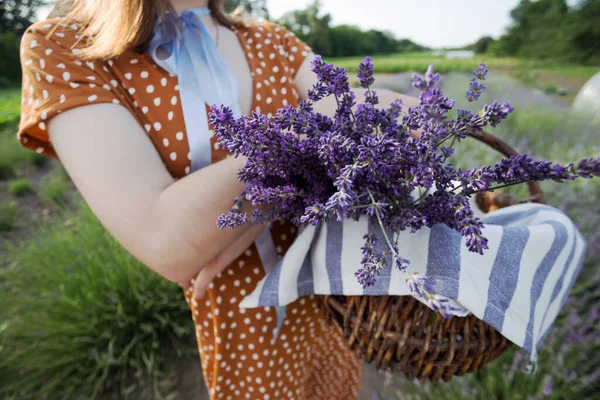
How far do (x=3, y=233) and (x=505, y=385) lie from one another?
3808 millimetres

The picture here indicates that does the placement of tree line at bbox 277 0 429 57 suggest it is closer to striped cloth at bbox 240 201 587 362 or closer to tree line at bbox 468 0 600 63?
striped cloth at bbox 240 201 587 362

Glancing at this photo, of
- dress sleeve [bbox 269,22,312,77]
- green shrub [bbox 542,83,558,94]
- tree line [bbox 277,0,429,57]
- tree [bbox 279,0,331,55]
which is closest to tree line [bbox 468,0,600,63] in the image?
green shrub [bbox 542,83,558,94]

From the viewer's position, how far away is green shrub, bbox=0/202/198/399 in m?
1.78

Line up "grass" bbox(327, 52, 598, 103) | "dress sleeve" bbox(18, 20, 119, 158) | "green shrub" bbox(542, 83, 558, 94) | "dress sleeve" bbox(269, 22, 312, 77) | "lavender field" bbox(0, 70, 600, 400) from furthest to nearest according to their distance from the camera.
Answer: "green shrub" bbox(542, 83, 558, 94) < "grass" bbox(327, 52, 598, 103) < "lavender field" bbox(0, 70, 600, 400) < "dress sleeve" bbox(269, 22, 312, 77) < "dress sleeve" bbox(18, 20, 119, 158)

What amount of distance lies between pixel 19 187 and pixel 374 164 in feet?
15.5

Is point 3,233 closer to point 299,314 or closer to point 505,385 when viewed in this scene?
point 299,314

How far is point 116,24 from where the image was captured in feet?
2.06

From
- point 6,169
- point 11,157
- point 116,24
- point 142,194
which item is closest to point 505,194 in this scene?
point 142,194

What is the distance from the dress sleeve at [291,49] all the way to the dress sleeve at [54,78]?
435 millimetres

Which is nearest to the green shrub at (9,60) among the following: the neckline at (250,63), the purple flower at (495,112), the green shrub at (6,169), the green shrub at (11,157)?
the green shrub at (11,157)

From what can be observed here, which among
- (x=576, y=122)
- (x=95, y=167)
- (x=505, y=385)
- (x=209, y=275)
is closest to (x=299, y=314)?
(x=209, y=275)

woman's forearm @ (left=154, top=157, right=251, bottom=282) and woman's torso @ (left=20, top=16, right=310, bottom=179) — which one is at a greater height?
woman's torso @ (left=20, top=16, right=310, bottom=179)

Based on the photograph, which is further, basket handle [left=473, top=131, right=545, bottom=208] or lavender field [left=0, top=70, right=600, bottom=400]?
lavender field [left=0, top=70, right=600, bottom=400]

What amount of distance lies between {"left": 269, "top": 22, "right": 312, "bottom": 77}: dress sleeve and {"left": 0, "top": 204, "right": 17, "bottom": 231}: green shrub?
3470mm
